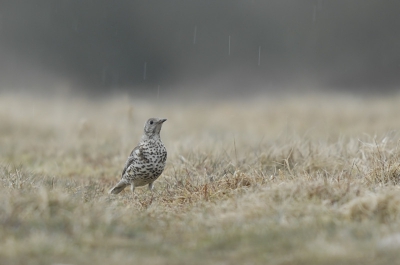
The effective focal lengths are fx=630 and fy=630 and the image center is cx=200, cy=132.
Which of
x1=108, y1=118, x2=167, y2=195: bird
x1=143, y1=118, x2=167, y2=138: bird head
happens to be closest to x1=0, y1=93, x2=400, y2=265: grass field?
x1=108, y1=118, x2=167, y2=195: bird

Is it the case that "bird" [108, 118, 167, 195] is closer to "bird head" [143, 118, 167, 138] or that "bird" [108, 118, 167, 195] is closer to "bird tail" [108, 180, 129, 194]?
"bird head" [143, 118, 167, 138]

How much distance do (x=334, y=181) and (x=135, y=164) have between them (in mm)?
2947

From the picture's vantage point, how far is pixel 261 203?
6.57 meters

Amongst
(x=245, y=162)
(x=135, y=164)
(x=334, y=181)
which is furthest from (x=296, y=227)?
(x=245, y=162)

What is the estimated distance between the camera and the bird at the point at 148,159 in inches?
344

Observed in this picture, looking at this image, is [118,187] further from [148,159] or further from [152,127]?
[152,127]

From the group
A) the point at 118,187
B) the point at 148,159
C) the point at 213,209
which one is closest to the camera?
the point at 213,209

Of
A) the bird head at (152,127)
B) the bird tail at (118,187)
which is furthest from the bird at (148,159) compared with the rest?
the bird tail at (118,187)

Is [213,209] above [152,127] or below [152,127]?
below

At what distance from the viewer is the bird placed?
8.73m

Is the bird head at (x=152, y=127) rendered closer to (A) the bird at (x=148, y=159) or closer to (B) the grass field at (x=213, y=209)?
(A) the bird at (x=148, y=159)

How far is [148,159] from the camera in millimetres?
8727

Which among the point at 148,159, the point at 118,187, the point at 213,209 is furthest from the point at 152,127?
the point at 213,209

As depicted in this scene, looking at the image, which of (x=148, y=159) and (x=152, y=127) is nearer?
(x=148, y=159)
